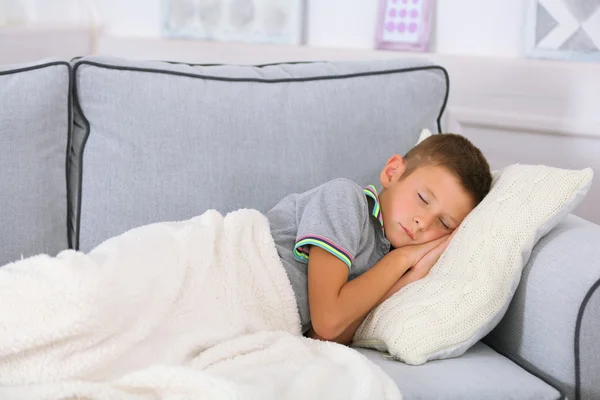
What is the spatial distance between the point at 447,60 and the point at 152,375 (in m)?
1.53

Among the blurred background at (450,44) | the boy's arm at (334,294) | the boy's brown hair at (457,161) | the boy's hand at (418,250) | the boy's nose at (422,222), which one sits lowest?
the boy's arm at (334,294)

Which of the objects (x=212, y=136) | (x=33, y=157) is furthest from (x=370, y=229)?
(x=33, y=157)

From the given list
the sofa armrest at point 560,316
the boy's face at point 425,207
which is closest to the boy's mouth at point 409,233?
the boy's face at point 425,207

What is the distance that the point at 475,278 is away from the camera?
4.98 feet

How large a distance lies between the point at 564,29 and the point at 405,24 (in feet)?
1.55

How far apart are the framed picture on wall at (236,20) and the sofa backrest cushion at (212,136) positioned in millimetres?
731

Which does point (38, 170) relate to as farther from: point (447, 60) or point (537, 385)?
point (447, 60)

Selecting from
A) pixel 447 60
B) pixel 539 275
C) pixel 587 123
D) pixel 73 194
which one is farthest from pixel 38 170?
pixel 587 123

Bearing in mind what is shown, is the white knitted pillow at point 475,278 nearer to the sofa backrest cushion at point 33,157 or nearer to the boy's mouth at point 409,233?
the boy's mouth at point 409,233

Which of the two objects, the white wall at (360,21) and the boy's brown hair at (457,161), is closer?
the boy's brown hair at (457,161)

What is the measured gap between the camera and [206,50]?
8.90ft

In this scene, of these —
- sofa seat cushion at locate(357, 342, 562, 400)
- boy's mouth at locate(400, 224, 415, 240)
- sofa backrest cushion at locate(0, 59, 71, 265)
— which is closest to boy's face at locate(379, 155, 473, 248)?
boy's mouth at locate(400, 224, 415, 240)

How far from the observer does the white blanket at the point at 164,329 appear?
1.18 m

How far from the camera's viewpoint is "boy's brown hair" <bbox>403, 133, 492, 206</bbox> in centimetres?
166
